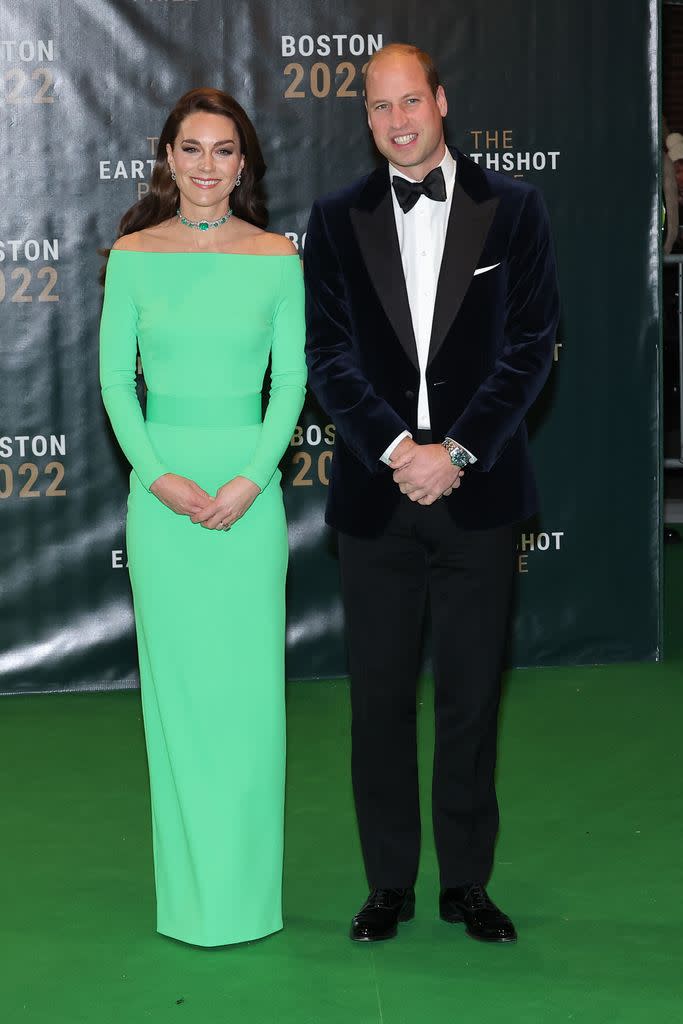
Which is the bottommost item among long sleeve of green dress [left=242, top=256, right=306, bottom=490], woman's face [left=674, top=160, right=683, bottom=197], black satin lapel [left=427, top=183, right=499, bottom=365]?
long sleeve of green dress [left=242, top=256, right=306, bottom=490]

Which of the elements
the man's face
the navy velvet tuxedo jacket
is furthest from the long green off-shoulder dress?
the man's face

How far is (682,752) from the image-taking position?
15.0 feet

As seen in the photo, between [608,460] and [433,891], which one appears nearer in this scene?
[433,891]

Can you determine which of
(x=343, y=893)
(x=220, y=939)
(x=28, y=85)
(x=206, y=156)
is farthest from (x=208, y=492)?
(x=28, y=85)

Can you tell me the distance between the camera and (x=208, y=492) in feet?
9.93

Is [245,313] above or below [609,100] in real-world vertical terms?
below

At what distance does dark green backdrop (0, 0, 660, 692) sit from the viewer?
5.16 meters

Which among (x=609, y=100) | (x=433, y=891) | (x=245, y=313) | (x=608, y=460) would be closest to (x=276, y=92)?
(x=609, y=100)

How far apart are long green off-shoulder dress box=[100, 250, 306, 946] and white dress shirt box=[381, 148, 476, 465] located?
24 cm

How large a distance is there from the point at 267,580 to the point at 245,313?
0.56m

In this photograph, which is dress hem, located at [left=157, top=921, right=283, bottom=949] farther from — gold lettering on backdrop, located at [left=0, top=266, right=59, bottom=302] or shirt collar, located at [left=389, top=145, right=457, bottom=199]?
gold lettering on backdrop, located at [left=0, top=266, right=59, bottom=302]

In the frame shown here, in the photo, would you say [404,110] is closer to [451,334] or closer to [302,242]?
[451,334]

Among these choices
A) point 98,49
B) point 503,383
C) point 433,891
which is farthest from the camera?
point 98,49

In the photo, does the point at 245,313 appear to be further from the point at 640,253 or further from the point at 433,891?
the point at 640,253
